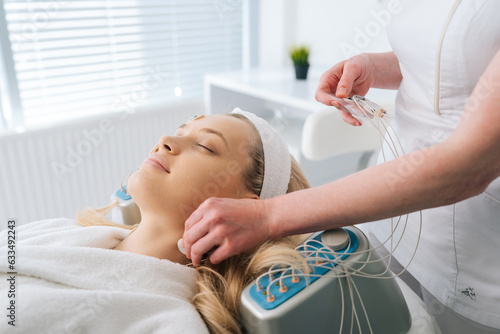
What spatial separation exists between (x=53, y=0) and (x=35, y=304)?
188 cm

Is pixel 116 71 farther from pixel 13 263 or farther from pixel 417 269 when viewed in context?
pixel 417 269

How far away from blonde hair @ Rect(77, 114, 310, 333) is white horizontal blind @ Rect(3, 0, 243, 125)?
1656 mm

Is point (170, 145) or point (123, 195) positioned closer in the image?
point (170, 145)

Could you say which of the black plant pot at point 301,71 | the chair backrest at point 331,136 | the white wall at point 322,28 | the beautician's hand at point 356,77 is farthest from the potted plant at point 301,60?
the beautician's hand at point 356,77

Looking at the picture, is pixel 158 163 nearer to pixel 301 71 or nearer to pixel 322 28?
pixel 301 71

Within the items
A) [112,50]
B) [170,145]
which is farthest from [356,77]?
[112,50]

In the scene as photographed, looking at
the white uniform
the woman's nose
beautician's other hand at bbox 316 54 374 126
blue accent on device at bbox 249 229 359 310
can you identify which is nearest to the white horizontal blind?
the woman's nose

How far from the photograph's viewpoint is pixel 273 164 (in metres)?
1.04

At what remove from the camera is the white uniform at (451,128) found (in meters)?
0.77

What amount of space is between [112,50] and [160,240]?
1.74 metres

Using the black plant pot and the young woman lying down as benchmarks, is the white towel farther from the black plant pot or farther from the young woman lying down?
the black plant pot

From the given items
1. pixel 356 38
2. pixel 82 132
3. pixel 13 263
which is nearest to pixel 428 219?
pixel 13 263

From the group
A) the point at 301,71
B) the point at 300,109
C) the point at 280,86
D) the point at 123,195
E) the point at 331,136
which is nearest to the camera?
the point at 123,195

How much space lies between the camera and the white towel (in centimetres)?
75
